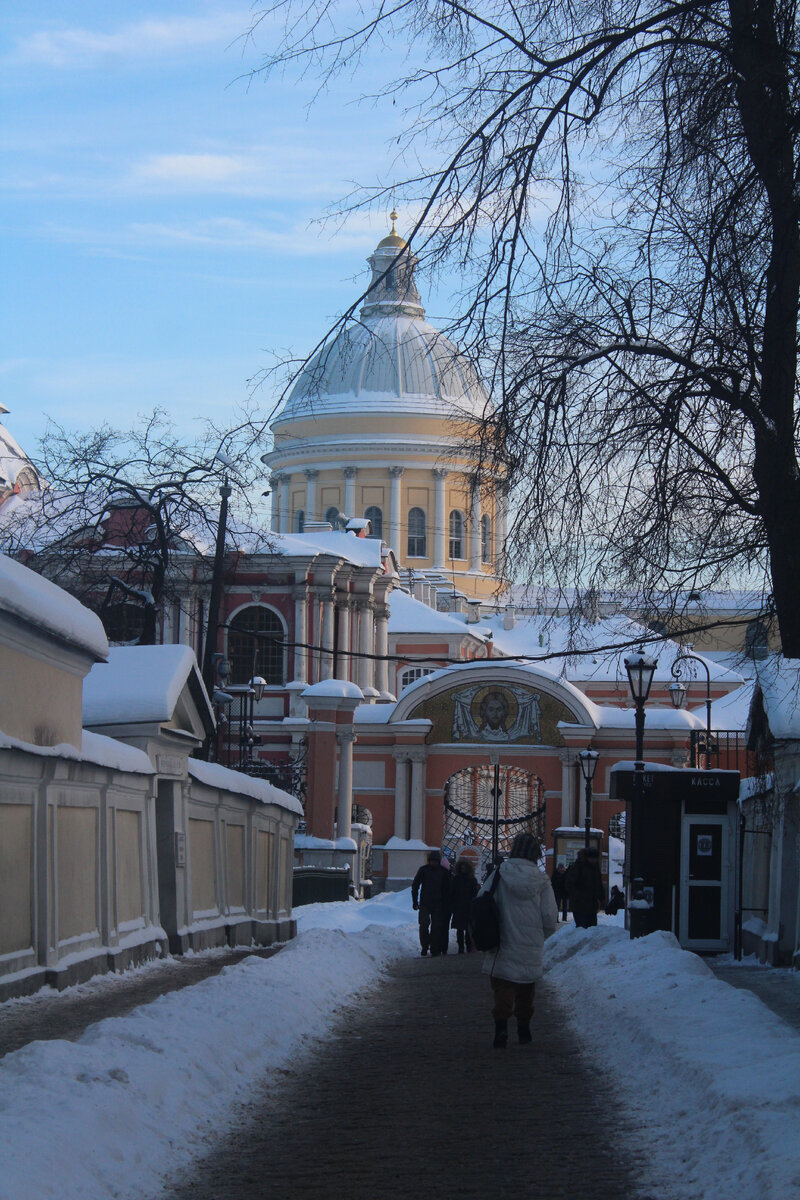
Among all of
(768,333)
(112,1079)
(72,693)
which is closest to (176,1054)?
(112,1079)

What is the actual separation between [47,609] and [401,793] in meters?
37.7

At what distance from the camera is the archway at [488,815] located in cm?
5069

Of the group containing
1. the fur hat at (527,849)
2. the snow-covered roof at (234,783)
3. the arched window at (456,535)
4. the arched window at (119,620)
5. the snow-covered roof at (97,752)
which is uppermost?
the arched window at (456,535)

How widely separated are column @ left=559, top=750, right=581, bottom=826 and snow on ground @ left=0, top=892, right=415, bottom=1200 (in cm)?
3679

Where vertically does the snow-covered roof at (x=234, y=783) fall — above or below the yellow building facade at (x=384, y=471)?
below

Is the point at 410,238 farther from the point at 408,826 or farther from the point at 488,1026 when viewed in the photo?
the point at 408,826

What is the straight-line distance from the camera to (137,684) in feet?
61.3

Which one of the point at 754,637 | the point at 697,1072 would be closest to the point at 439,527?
the point at 754,637

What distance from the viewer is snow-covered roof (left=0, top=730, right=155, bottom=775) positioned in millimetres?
12961

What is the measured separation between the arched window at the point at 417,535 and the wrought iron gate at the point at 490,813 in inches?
1518

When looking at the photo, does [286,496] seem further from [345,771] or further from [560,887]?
[560,887]

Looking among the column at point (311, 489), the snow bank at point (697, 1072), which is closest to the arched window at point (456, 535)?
the column at point (311, 489)

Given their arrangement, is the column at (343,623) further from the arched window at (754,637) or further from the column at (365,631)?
the arched window at (754,637)

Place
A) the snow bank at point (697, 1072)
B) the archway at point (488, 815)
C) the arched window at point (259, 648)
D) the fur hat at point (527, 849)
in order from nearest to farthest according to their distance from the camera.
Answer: the snow bank at point (697, 1072) → the fur hat at point (527, 849) → the archway at point (488, 815) → the arched window at point (259, 648)
